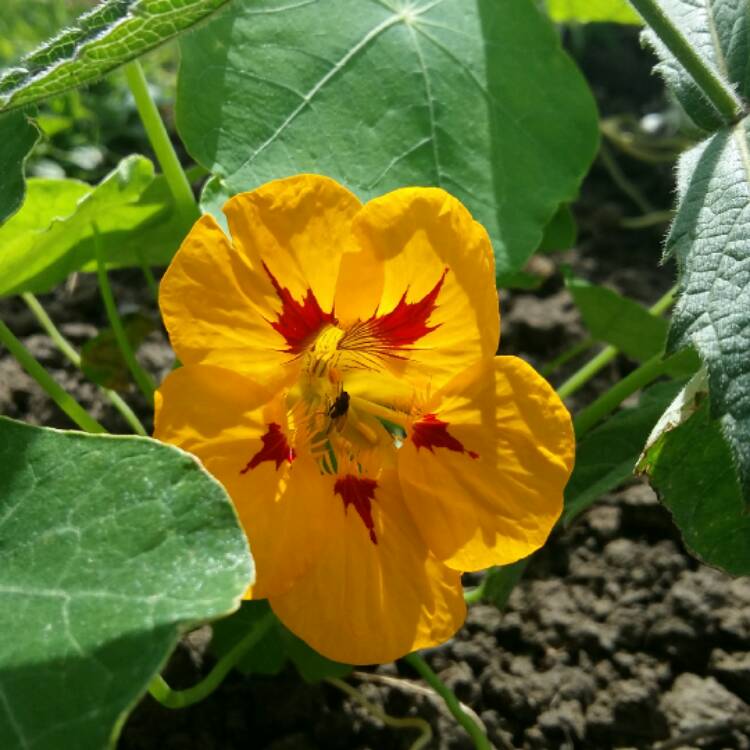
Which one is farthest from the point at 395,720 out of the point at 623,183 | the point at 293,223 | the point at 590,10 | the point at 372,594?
the point at 623,183

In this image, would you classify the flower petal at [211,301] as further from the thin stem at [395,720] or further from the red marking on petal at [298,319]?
the thin stem at [395,720]

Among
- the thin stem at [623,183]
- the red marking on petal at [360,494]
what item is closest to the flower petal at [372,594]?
the red marking on petal at [360,494]

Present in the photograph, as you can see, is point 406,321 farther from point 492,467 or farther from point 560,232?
point 560,232

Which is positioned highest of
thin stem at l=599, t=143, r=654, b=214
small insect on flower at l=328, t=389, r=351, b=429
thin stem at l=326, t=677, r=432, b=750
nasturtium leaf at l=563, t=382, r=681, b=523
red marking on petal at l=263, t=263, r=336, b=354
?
red marking on petal at l=263, t=263, r=336, b=354

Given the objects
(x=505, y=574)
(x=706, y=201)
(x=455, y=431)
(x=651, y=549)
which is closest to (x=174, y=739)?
(x=505, y=574)

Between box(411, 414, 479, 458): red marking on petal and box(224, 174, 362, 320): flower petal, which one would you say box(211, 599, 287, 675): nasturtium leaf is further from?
box(224, 174, 362, 320): flower petal

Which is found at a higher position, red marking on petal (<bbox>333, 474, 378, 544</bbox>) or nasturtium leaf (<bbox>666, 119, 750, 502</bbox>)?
nasturtium leaf (<bbox>666, 119, 750, 502</bbox>)

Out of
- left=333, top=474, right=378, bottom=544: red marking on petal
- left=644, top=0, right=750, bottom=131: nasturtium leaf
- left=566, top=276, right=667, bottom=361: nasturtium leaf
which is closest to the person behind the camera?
left=333, top=474, right=378, bottom=544: red marking on petal

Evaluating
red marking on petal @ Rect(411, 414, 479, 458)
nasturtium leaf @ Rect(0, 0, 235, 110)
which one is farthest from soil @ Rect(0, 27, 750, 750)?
nasturtium leaf @ Rect(0, 0, 235, 110)
